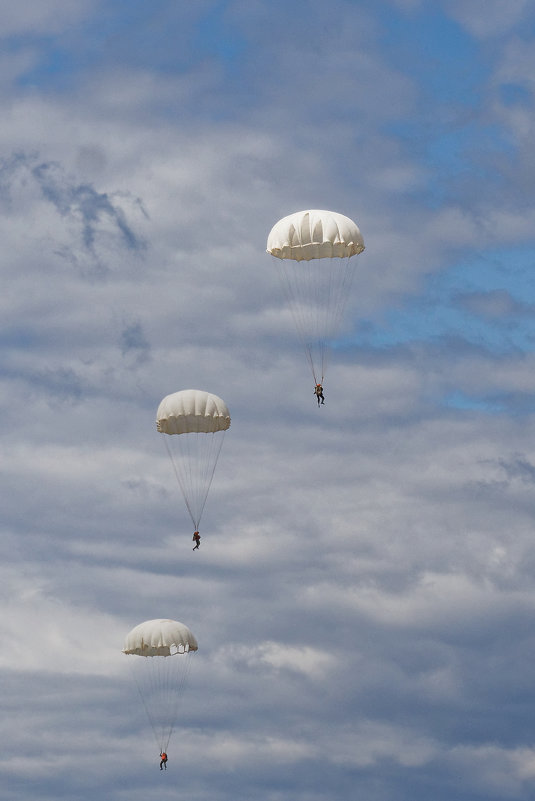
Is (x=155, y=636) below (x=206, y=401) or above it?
below

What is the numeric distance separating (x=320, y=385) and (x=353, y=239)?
9.23 m

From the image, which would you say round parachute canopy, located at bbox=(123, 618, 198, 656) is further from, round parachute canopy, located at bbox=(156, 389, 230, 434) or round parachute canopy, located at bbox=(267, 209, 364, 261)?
round parachute canopy, located at bbox=(267, 209, 364, 261)

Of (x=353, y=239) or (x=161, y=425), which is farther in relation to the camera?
(x=161, y=425)

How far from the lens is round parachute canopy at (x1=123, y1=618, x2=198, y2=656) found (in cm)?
12256

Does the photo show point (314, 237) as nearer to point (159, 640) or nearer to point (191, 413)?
point (191, 413)

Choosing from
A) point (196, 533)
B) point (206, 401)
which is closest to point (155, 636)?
point (196, 533)

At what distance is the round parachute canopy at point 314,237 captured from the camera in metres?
109

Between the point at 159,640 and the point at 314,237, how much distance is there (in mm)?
30855

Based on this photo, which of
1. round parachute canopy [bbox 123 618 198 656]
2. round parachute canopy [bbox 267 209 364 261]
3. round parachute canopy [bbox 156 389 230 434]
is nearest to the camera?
round parachute canopy [bbox 267 209 364 261]

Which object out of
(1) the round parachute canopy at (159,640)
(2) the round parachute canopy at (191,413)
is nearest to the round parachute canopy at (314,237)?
(2) the round parachute canopy at (191,413)

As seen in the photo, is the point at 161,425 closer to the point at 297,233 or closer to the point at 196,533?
the point at 196,533

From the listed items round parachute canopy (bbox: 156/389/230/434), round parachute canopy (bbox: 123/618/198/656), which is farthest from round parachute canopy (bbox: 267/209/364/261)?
round parachute canopy (bbox: 123/618/198/656)

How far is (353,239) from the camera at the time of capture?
360ft

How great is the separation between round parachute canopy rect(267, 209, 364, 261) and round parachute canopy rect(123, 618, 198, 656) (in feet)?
93.1
